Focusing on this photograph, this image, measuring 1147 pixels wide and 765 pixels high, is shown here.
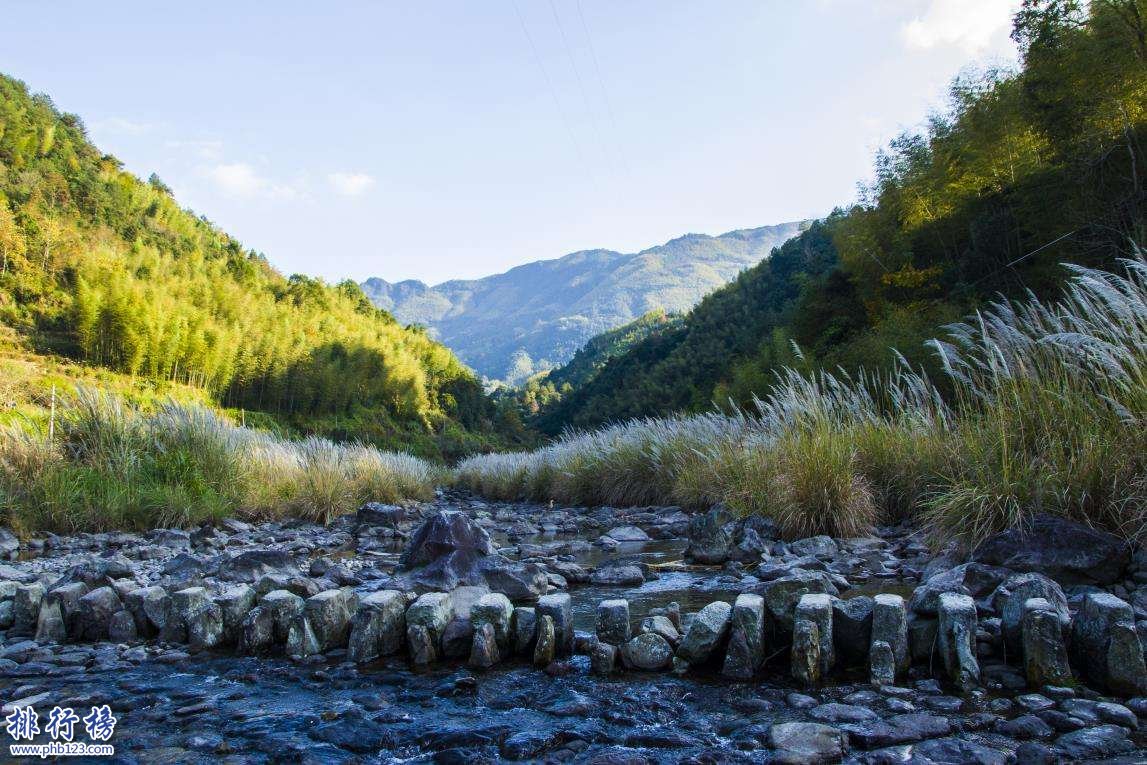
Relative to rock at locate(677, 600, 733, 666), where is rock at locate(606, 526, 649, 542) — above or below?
below

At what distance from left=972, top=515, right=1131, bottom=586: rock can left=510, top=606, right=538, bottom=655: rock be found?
2.15 meters

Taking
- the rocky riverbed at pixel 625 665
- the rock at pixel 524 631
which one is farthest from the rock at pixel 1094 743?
the rock at pixel 524 631

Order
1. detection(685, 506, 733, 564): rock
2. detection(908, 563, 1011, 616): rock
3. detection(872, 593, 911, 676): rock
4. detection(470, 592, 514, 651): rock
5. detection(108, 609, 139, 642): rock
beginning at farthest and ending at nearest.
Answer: detection(685, 506, 733, 564): rock → detection(108, 609, 139, 642): rock → detection(470, 592, 514, 651): rock → detection(908, 563, 1011, 616): rock → detection(872, 593, 911, 676): rock

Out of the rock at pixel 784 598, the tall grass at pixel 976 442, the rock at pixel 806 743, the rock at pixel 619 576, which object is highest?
the tall grass at pixel 976 442

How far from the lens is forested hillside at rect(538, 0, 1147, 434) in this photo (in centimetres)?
1259

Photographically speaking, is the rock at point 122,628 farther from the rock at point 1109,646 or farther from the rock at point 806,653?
the rock at point 1109,646

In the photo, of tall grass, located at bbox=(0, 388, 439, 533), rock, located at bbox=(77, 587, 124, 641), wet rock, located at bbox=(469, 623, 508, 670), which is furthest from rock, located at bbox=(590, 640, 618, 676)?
tall grass, located at bbox=(0, 388, 439, 533)

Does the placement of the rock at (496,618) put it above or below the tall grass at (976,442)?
below

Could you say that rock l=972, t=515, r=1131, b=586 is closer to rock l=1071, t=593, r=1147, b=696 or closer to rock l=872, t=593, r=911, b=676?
rock l=1071, t=593, r=1147, b=696

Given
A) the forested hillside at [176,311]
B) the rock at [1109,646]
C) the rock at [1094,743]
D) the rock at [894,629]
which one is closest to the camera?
the rock at [1094,743]

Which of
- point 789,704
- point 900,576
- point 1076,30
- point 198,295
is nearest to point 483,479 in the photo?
point 900,576

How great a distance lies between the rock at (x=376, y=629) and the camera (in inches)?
103

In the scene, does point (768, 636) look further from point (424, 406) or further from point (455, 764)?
point (424, 406)

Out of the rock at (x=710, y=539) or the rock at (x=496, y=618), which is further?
the rock at (x=710, y=539)
